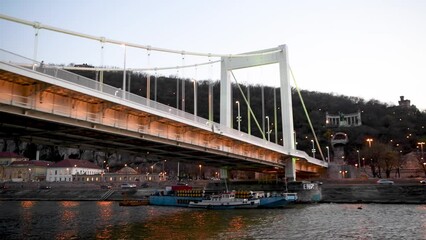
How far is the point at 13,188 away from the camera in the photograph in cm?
9325

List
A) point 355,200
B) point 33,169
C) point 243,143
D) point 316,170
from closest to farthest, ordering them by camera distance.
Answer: point 243,143
point 355,200
point 316,170
point 33,169

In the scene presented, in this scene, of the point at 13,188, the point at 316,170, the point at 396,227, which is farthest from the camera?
the point at 13,188

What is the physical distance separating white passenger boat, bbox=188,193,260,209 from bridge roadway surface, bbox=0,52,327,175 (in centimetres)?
1214

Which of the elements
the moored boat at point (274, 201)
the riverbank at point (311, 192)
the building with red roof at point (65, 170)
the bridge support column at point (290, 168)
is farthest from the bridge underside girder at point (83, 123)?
the building with red roof at point (65, 170)

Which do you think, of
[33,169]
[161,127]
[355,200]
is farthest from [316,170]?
[33,169]

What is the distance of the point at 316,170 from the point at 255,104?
52.5 metres

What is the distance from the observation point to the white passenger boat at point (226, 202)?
49.2 meters

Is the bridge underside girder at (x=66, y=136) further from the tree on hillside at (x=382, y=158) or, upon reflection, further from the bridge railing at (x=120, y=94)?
the tree on hillside at (x=382, y=158)

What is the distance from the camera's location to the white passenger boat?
4925cm

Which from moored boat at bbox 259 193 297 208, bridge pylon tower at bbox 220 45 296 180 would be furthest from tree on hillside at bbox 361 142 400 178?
moored boat at bbox 259 193 297 208

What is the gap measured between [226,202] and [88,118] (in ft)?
97.7

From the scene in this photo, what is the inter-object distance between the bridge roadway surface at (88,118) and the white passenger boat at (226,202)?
1214 centimetres

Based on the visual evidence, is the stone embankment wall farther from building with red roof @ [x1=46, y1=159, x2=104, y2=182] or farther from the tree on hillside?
building with red roof @ [x1=46, y1=159, x2=104, y2=182]

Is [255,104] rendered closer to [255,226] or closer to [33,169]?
[33,169]
